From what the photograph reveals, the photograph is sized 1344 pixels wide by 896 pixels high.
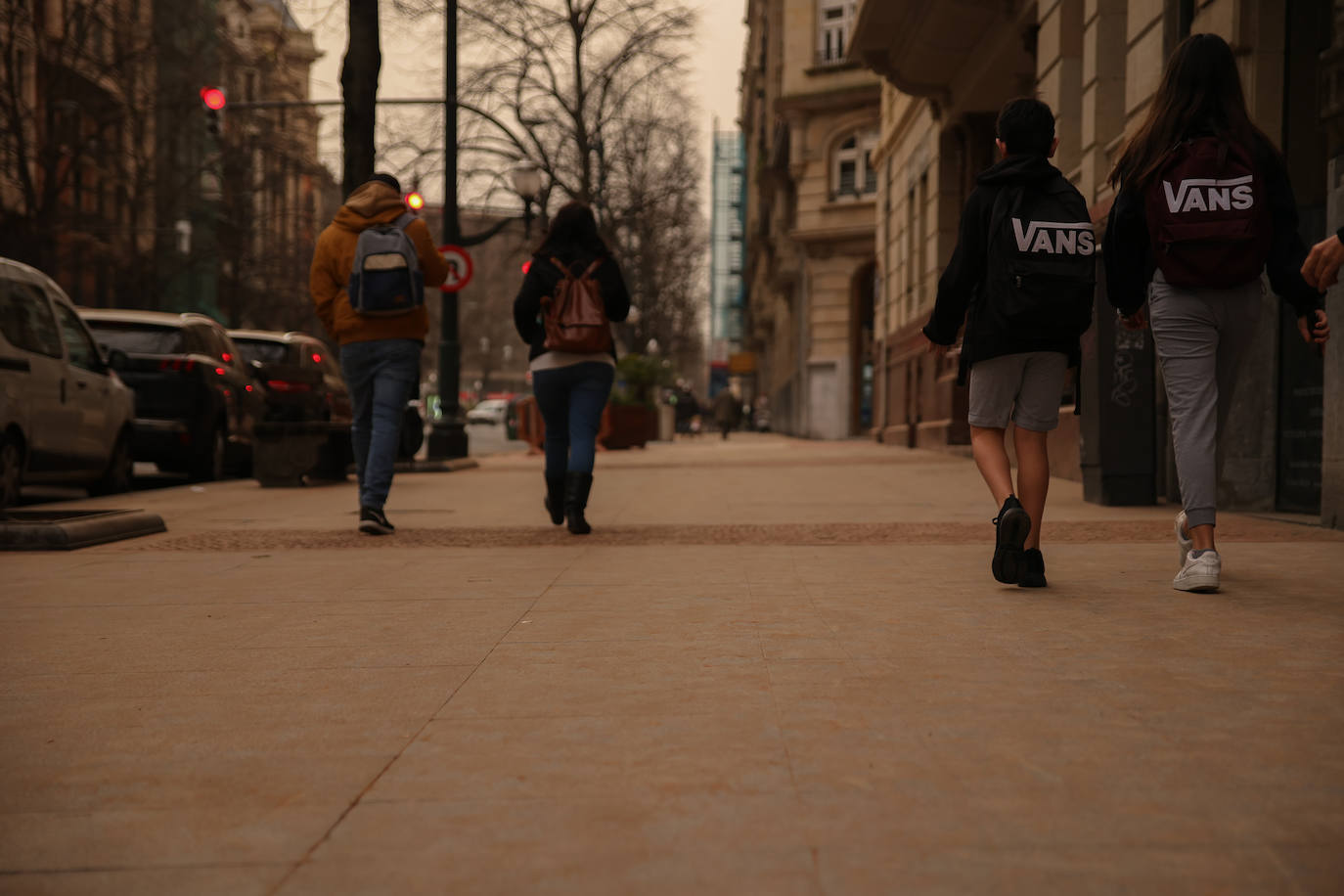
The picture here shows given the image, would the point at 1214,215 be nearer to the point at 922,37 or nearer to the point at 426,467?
the point at 426,467

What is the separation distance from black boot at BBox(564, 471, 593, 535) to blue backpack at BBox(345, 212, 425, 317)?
53.6 inches

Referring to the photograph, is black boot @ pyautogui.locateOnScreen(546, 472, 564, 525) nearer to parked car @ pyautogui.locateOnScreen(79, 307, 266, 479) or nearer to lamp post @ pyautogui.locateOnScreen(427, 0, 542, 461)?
parked car @ pyautogui.locateOnScreen(79, 307, 266, 479)

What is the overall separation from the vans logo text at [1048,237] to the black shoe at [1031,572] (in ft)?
3.63

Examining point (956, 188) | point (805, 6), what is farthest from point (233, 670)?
point (805, 6)

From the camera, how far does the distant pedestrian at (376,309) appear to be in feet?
26.2

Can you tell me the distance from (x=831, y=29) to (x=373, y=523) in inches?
1275

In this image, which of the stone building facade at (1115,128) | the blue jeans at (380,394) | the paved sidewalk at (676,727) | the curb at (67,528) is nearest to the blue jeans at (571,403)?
the blue jeans at (380,394)

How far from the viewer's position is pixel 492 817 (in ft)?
8.16

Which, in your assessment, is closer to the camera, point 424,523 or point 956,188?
point 424,523

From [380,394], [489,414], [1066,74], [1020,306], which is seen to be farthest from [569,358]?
[489,414]

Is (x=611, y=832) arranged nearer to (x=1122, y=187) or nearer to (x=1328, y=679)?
(x=1328, y=679)

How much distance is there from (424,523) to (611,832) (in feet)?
21.6

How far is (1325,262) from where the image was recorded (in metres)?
4.25

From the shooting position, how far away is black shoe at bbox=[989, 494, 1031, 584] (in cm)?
510
